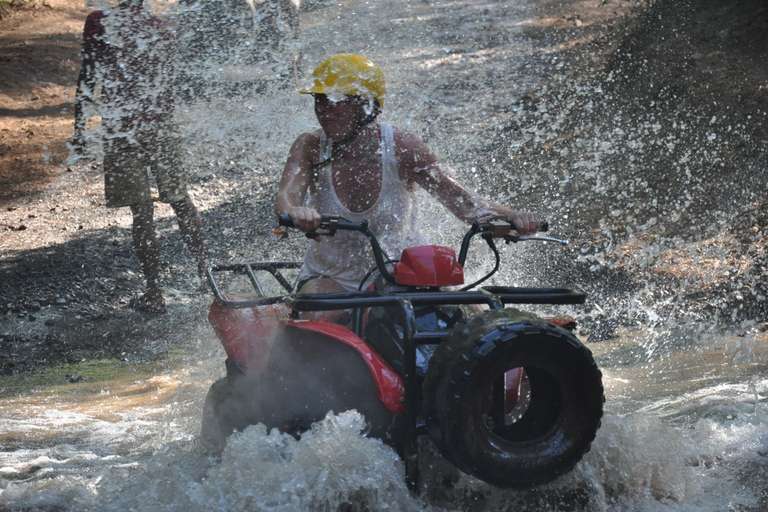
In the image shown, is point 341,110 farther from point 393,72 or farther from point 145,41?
point 393,72

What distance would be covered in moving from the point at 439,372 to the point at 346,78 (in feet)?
5.62

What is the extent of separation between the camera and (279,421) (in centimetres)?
278

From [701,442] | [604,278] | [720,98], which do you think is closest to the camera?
[701,442]

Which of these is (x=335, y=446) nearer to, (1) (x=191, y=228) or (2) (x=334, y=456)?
(2) (x=334, y=456)

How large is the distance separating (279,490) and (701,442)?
1.84 meters

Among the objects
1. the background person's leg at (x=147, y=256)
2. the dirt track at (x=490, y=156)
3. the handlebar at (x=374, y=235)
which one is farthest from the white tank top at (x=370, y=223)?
the background person's leg at (x=147, y=256)

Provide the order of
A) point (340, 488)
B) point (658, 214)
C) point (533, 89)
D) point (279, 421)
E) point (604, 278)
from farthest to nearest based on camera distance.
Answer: point (533, 89) < point (658, 214) < point (604, 278) < point (279, 421) < point (340, 488)

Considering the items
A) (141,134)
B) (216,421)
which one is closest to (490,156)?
(141,134)

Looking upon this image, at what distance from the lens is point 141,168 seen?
620 cm

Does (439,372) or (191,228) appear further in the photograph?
(191,228)

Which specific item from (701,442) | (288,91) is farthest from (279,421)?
(288,91)

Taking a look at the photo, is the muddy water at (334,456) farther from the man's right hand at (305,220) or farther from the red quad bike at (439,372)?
the man's right hand at (305,220)

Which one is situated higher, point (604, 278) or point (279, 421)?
point (279, 421)

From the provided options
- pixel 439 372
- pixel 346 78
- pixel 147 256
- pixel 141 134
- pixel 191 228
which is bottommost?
pixel 147 256
